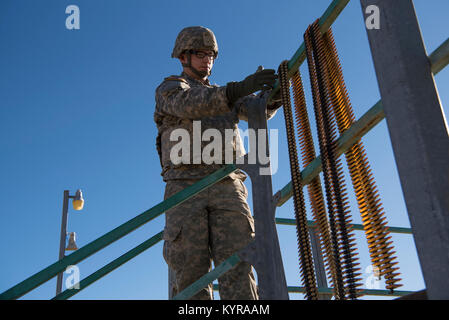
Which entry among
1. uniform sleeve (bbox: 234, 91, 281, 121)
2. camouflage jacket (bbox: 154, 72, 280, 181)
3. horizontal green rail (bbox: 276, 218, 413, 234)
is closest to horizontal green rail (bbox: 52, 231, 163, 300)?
camouflage jacket (bbox: 154, 72, 280, 181)

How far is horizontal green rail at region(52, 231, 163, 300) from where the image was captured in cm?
267

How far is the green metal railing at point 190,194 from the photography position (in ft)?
7.08

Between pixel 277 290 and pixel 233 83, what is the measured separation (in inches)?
51.8

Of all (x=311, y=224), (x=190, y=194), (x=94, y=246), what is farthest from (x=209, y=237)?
(x=311, y=224)

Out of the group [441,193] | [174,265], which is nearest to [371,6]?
[441,193]

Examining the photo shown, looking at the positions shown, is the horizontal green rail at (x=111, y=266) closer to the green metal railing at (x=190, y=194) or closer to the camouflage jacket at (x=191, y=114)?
the green metal railing at (x=190, y=194)

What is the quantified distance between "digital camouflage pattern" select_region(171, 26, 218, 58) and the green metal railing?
0.86 meters

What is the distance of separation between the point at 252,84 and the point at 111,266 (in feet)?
4.75

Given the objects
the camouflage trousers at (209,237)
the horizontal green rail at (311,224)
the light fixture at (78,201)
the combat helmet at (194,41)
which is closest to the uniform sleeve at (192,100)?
the combat helmet at (194,41)

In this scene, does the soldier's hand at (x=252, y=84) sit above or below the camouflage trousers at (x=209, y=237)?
above

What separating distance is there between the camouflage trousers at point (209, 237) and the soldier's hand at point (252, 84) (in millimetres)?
690

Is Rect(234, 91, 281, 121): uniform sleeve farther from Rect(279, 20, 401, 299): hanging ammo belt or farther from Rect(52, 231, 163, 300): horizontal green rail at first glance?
Rect(52, 231, 163, 300): horizontal green rail
